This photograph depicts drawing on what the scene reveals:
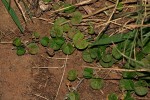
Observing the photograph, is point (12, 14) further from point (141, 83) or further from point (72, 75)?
point (141, 83)

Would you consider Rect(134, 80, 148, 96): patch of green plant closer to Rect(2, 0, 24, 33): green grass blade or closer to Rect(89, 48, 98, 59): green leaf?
Rect(89, 48, 98, 59): green leaf

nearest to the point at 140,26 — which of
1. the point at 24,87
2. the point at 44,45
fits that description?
the point at 44,45

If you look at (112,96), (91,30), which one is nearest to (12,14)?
(91,30)

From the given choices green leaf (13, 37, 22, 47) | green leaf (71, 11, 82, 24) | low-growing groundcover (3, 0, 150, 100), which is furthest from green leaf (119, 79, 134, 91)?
green leaf (13, 37, 22, 47)

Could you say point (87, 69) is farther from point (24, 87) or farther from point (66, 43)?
point (24, 87)

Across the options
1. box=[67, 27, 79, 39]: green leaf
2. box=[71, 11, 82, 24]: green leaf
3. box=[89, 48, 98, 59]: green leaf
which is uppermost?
box=[71, 11, 82, 24]: green leaf

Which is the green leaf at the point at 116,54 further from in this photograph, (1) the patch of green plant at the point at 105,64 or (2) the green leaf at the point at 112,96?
(2) the green leaf at the point at 112,96

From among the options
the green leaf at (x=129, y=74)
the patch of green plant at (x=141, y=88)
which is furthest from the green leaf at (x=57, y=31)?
the patch of green plant at (x=141, y=88)
